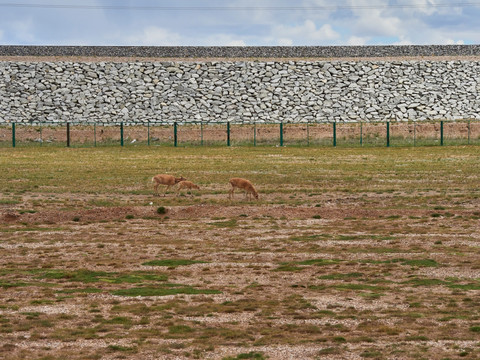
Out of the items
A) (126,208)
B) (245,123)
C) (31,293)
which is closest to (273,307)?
(31,293)

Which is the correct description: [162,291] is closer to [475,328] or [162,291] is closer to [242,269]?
[242,269]

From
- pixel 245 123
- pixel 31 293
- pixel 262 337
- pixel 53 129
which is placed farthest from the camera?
pixel 245 123

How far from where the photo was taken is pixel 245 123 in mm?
73562

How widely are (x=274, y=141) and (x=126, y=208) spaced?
121 ft

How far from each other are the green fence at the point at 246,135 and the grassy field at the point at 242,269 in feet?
85.7

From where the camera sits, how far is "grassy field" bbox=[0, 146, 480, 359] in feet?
35.3

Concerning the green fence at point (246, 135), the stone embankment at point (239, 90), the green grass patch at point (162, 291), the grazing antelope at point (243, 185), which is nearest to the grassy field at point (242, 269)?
the green grass patch at point (162, 291)

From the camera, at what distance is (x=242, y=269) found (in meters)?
15.9

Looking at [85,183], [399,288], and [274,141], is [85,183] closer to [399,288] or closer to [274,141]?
[399,288]

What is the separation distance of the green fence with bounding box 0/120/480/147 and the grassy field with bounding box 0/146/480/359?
2612cm

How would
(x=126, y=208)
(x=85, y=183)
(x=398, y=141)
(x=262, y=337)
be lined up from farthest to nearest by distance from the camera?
1. (x=398, y=141)
2. (x=85, y=183)
3. (x=126, y=208)
4. (x=262, y=337)

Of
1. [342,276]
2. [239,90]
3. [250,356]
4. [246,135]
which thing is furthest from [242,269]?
[239,90]

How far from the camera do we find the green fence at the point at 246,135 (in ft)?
195

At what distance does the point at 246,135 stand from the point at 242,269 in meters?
48.5
